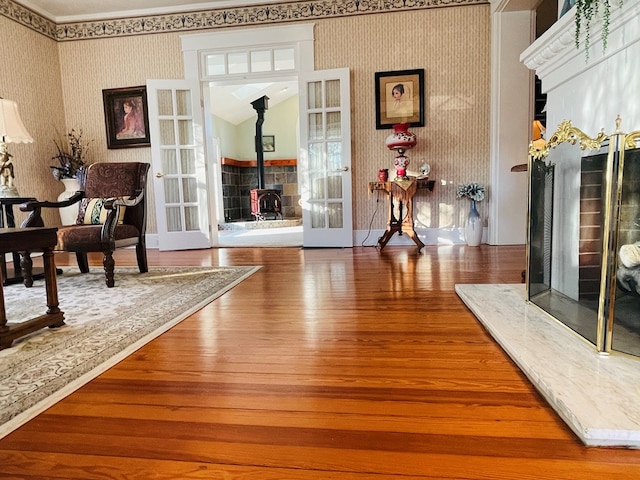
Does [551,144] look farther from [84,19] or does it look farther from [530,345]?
[84,19]

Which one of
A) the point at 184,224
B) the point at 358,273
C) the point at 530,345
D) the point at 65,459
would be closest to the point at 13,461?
the point at 65,459

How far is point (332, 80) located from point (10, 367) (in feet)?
13.1

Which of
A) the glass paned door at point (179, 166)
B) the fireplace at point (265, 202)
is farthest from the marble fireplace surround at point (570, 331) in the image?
the fireplace at point (265, 202)

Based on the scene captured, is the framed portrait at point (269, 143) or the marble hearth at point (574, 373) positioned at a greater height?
the framed portrait at point (269, 143)

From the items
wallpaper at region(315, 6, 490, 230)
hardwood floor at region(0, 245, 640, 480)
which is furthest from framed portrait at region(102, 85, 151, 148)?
hardwood floor at region(0, 245, 640, 480)

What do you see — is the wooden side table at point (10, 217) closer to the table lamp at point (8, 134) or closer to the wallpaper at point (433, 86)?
the table lamp at point (8, 134)

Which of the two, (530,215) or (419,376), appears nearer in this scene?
(419,376)

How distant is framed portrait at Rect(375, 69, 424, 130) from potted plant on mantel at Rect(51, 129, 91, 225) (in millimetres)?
3561

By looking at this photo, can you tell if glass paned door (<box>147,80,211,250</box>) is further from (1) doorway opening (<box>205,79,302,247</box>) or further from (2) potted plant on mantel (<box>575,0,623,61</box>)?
(2) potted plant on mantel (<box>575,0,623,61</box>)

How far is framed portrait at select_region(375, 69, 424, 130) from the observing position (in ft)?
14.5

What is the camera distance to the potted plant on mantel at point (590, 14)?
4.52 ft

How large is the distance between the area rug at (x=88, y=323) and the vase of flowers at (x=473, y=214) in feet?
8.02

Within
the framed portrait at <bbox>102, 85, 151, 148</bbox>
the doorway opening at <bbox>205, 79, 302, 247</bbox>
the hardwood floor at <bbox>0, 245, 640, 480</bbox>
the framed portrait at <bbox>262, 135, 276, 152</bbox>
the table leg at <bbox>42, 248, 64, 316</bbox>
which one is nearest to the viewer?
the hardwood floor at <bbox>0, 245, 640, 480</bbox>

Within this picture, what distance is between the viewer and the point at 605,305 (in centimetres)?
125
